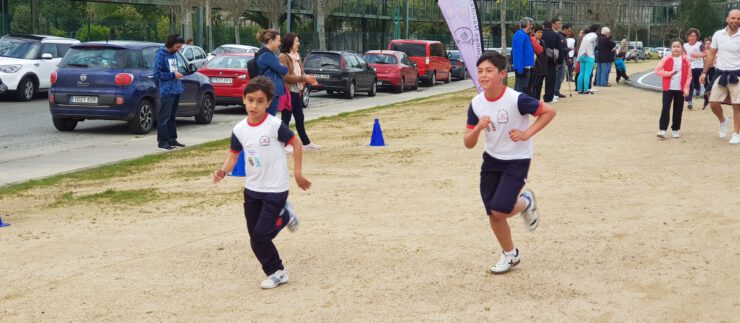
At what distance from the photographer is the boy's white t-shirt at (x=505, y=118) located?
20.2 feet

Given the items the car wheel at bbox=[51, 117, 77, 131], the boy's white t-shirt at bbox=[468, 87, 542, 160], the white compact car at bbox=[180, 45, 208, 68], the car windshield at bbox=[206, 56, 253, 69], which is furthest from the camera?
the white compact car at bbox=[180, 45, 208, 68]

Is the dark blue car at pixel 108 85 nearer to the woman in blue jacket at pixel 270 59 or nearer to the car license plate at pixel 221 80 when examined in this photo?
the woman in blue jacket at pixel 270 59

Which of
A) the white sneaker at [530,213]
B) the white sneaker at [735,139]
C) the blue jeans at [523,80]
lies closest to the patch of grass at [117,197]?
the white sneaker at [530,213]

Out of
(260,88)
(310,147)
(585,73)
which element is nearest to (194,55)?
(585,73)

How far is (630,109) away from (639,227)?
41.1ft

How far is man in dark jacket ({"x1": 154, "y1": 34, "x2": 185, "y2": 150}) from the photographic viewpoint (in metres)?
13.8

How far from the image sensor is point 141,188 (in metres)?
10.2

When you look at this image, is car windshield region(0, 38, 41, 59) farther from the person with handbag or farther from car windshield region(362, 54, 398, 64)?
the person with handbag

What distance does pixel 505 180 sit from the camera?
624 centimetres

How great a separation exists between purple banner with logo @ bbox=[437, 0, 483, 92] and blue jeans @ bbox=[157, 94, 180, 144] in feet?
16.7

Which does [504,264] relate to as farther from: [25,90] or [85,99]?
[25,90]

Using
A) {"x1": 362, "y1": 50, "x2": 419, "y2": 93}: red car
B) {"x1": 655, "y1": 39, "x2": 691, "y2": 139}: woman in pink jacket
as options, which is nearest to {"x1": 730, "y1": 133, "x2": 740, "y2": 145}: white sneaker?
{"x1": 655, "y1": 39, "x2": 691, "y2": 139}: woman in pink jacket

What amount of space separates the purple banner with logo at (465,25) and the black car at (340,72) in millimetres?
11183

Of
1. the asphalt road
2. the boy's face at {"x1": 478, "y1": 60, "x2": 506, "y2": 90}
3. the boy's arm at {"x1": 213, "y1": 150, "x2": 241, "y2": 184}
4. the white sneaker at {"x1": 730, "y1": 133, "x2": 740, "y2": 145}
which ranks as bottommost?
the asphalt road
